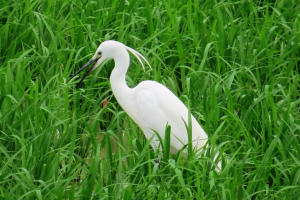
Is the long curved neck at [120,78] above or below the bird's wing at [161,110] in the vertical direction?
above

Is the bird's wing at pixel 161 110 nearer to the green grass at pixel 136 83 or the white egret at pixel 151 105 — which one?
the white egret at pixel 151 105

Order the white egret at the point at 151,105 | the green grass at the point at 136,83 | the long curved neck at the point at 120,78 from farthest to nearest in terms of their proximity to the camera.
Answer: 1. the long curved neck at the point at 120,78
2. the white egret at the point at 151,105
3. the green grass at the point at 136,83

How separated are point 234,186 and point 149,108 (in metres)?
0.84

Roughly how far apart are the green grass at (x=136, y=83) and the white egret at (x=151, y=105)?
0.11 meters

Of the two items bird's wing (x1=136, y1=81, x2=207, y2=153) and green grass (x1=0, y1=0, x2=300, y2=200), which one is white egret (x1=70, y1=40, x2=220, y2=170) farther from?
green grass (x1=0, y1=0, x2=300, y2=200)

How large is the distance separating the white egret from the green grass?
0.37 feet

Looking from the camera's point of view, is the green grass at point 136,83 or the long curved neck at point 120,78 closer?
the green grass at point 136,83

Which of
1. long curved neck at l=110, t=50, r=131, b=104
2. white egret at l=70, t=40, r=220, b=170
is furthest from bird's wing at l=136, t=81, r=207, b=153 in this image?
long curved neck at l=110, t=50, r=131, b=104

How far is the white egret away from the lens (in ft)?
11.6

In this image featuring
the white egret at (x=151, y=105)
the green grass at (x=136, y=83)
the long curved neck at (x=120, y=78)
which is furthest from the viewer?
the long curved neck at (x=120, y=78)

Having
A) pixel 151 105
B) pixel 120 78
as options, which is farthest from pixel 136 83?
pixel 151 105

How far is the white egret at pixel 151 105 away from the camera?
3.53 meters

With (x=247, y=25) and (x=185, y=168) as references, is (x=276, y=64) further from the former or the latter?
(x=185, y=168)

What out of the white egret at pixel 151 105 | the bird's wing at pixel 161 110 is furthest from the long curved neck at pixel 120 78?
the bird's wing at pixel 161 110
